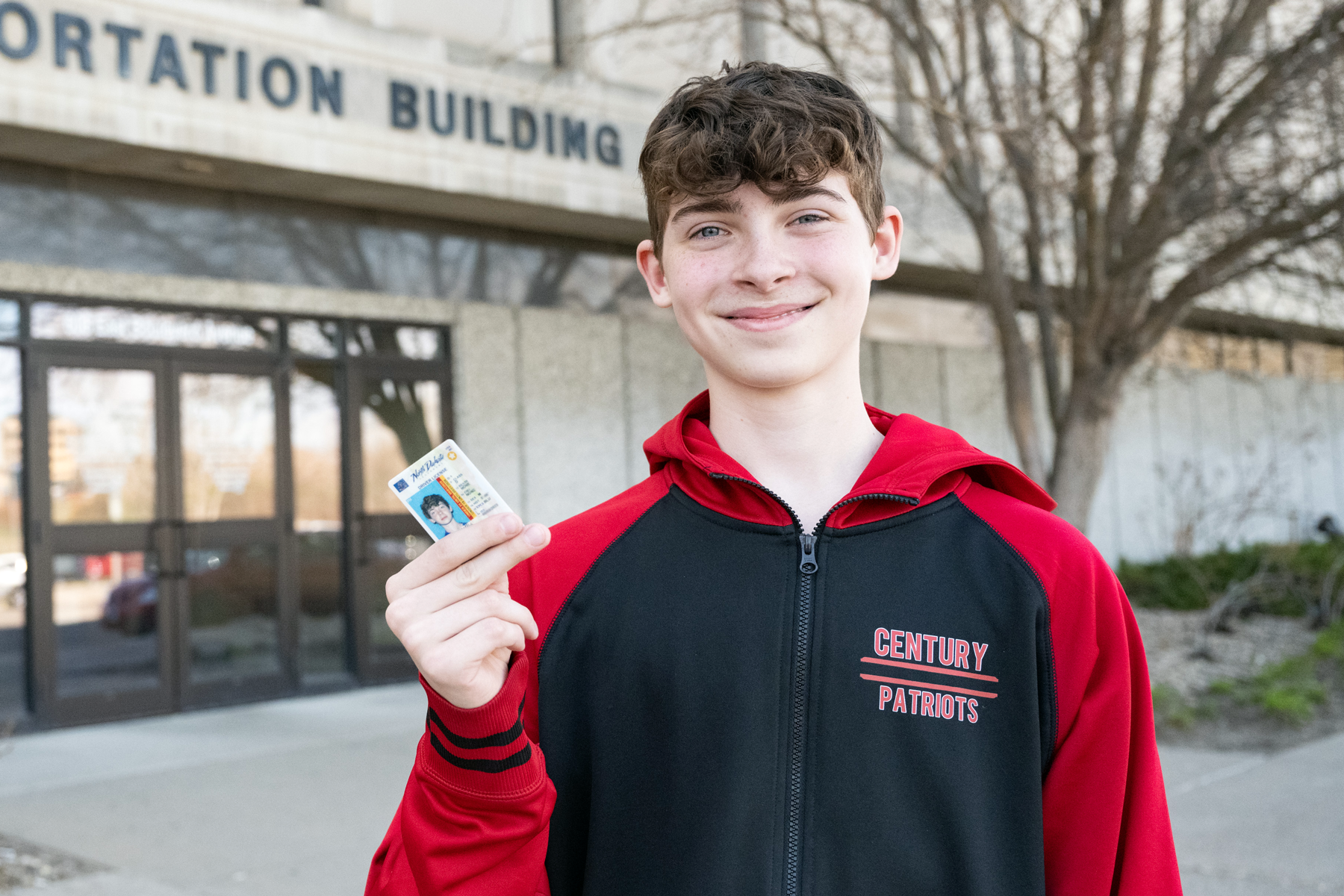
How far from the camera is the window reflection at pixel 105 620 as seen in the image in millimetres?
8320

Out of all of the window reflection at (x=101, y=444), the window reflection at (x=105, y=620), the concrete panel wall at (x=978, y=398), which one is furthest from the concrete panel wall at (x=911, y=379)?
the window reflection at (x=105, y=620)

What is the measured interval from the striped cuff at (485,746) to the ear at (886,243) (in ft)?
2.77

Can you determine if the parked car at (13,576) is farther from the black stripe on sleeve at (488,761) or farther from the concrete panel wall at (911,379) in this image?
the concrete panel wall at (911,379)

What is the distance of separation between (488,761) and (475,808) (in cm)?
7

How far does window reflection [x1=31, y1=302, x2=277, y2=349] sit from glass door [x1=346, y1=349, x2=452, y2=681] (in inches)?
35.8

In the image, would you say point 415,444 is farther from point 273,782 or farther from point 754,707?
point 754,707

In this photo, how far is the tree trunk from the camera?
8.05 metres

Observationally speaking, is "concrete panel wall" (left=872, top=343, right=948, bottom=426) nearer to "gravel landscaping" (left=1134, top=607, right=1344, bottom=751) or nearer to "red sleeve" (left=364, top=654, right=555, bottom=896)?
"gravel landscaping" (left=1134, top=607, right=1344, bottom=751)

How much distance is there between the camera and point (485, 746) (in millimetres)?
1374

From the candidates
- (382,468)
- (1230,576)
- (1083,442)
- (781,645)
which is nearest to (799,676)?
(781,645)

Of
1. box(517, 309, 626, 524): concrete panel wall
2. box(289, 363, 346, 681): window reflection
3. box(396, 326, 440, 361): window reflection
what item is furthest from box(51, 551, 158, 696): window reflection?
box(517, 309, 626, 524): concrete panel wall

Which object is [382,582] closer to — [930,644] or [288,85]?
[288,85]

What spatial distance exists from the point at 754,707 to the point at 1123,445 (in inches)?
681

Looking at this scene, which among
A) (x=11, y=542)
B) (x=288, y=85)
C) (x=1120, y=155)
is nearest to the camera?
(x=1120, y=155)
